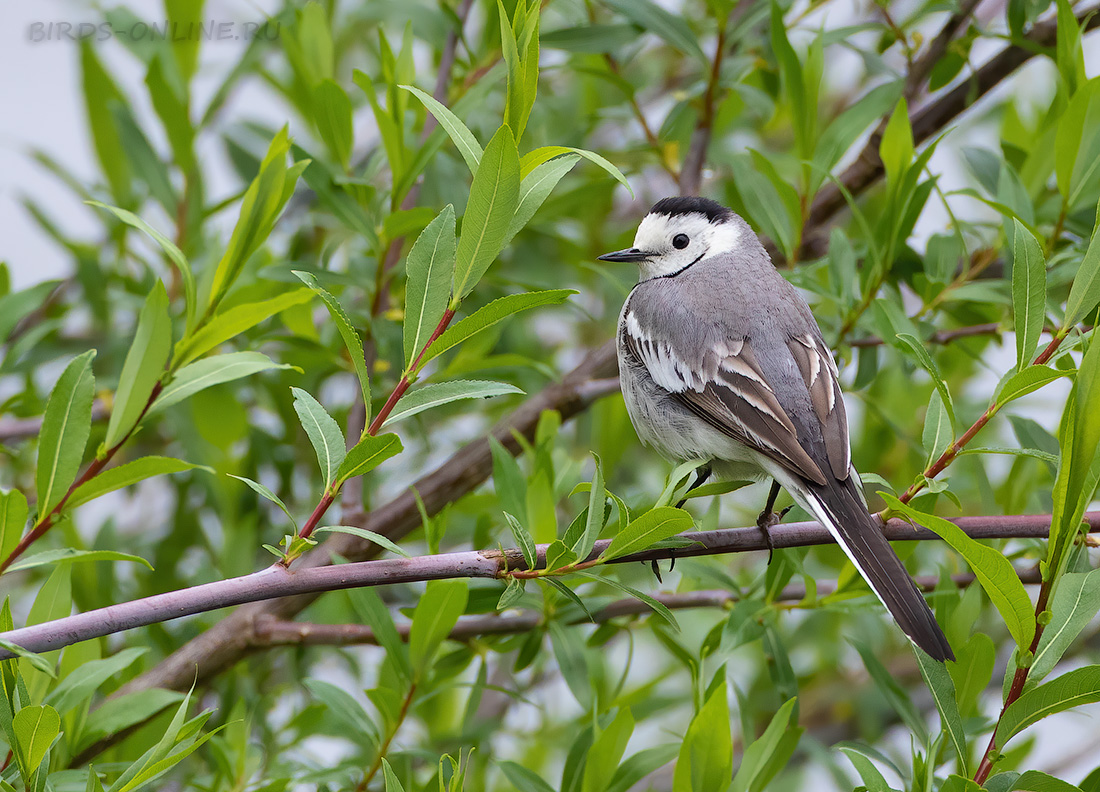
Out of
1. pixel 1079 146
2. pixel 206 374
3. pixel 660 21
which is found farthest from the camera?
pixel 660 21

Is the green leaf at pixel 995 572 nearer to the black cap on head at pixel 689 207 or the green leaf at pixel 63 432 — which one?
the green leaf at pixel 63 432

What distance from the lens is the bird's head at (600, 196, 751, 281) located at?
95.2 inches

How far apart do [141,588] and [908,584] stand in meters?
1.62

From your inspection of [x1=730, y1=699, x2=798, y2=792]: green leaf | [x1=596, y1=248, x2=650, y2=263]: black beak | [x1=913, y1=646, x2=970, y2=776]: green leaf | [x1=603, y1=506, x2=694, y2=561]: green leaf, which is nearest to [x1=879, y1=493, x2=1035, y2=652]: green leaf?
[x1=913, y1=646, x2=970, y2=776]: green leaf

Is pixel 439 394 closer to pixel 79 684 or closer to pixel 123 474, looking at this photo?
pixel 123 474

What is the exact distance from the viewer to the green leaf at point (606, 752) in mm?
1398

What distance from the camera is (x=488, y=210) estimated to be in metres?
1.12

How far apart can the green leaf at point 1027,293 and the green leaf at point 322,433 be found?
2.93 feet

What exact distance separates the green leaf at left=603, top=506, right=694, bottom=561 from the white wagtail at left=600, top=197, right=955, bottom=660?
1.44 feet

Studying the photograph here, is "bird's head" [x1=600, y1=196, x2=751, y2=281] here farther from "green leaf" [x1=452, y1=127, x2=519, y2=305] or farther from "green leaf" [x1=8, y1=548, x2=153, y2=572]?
"green leaf" [x1=8, y1=548, x2=153, y2=572]

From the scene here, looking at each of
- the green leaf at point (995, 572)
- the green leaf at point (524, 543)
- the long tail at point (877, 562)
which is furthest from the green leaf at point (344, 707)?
the green leaf at point (995, 572)

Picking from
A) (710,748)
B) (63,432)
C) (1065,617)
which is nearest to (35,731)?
(63,432)

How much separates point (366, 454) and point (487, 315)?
21 cm

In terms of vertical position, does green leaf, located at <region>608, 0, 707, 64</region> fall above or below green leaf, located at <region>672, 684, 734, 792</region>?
above
